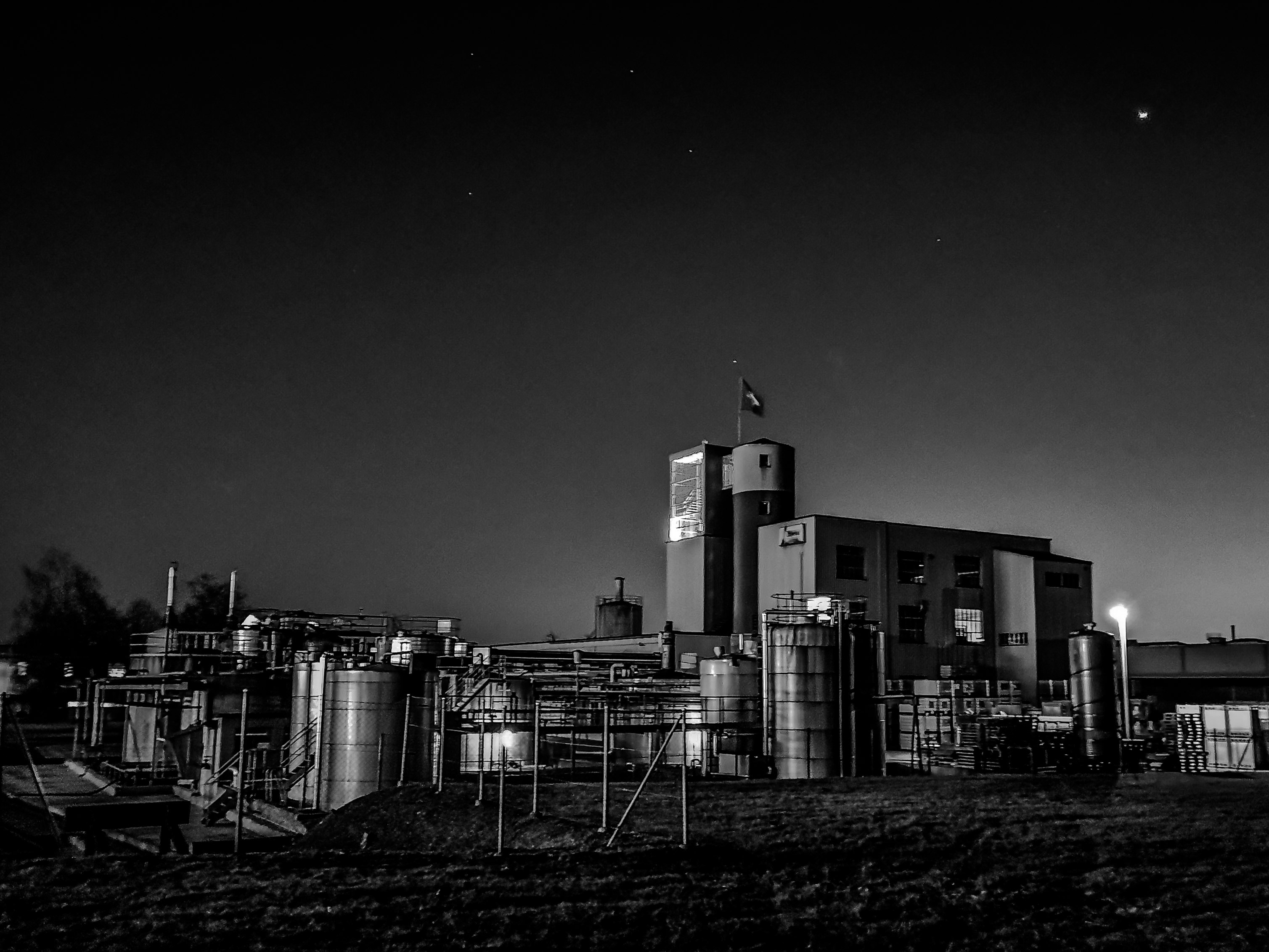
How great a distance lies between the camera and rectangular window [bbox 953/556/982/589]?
204 ft

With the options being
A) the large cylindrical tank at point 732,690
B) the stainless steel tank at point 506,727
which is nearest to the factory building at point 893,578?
the large cylindrical tank at point 732,690

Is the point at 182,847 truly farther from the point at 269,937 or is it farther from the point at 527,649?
the point at 527,649

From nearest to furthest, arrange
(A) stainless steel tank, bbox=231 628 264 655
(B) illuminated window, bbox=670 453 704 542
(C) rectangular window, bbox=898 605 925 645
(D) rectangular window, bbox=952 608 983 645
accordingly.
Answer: (A) stainless steel tank, bbox=231 628 264 655 < (C) rectangular window, bbox=898 605 925 645 < (D) rectangular window, bbox=952 608 983 645 < (B) illuminated window, bbox=670 453 704 542

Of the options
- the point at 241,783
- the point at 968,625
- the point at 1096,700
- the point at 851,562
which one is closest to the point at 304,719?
the point at 241,783

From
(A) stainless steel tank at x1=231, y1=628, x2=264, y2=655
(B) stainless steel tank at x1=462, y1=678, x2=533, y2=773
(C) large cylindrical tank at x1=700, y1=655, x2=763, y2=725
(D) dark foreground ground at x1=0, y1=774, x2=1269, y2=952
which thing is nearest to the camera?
(D) dark foreground ground at x1=0, y1=774, x2=1269, y2=952

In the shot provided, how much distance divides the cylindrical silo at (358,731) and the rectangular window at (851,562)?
110 ft

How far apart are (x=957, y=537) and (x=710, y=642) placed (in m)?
14.5

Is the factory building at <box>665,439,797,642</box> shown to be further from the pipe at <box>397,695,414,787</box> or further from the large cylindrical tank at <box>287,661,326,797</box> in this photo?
the pipe at <box>397,695,414,787</box>

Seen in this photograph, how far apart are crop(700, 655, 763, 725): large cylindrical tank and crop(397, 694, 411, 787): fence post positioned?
9.81 metres

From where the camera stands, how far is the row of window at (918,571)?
5800cm

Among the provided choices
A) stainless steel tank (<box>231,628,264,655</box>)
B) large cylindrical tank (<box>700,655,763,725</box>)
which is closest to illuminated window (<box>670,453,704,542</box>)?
stainless steel tank (<box>231,628,264,655</box>)

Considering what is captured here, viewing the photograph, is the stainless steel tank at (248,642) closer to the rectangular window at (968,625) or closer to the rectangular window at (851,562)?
the rectangular window at (851,562)

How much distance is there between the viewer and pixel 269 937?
33.1 feet

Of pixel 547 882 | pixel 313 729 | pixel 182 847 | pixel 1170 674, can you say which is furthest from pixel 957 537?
pixel 547 882
